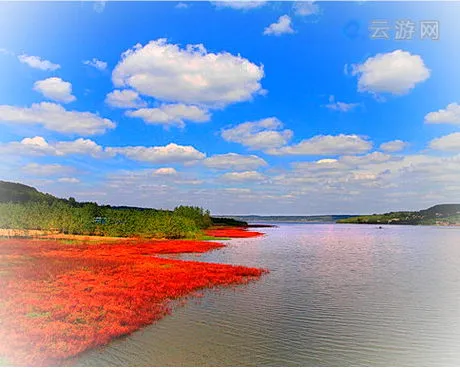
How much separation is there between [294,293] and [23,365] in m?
19.2

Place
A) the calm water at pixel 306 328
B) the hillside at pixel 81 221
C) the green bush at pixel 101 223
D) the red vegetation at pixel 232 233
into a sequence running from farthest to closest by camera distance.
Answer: the red vegetation at pixel 232 233
the green bush at pixel 101 223
the hillside at pixel 81 221
the calm water at pixel 306 328

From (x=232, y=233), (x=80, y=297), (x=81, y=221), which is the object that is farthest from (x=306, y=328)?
(x=232, y=233)

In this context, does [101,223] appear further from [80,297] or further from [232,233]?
[80,297]

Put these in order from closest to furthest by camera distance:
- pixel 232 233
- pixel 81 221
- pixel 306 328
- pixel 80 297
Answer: pixel 306 328
pixel 80 297
pixel 81 221
pixel 232 233

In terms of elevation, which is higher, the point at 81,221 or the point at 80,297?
the point at 81,221

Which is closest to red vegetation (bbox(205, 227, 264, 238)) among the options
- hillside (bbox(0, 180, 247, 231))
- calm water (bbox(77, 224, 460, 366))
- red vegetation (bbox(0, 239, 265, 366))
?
hillside (bbox(0, 180, 247, 231))

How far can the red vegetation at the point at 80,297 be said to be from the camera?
16250mm

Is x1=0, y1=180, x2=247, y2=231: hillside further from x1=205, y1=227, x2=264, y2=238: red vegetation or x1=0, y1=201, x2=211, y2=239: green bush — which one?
x1=205, y1=227, x2=264, y2=238: red vegetation

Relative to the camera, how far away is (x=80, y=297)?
947 inches

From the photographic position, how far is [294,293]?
94.0 feet

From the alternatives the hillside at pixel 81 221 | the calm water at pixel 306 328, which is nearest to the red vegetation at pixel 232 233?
the hillside at pixel 81 221

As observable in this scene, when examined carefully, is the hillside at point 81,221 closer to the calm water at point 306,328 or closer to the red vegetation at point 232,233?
the red vegetation at point 232,233

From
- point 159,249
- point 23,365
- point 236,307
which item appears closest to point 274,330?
point 236,307

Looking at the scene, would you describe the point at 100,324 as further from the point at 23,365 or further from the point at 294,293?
the point at 294,293
